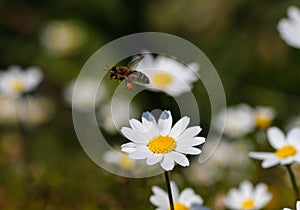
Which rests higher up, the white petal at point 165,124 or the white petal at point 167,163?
the white petal at point 165,124

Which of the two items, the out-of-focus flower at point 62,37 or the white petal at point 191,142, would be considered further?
the out-of-focus flower at point 62,37

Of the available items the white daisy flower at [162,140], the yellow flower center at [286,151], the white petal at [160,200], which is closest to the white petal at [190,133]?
the white daisy flower at [162,140]

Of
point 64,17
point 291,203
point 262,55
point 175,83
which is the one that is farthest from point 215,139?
point 64,17

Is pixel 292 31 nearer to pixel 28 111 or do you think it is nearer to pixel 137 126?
pixel 137 126

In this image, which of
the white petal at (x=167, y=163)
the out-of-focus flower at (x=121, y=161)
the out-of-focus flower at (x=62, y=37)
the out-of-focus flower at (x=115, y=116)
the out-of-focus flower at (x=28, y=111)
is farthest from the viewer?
the out-of-focus flower at (x=62, y=37)

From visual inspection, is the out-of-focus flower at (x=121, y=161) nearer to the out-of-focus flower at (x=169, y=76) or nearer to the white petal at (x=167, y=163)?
the out-of-focus flower at (x=169, y=76)

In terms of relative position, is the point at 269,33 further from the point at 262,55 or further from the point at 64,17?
the point at 64,17
